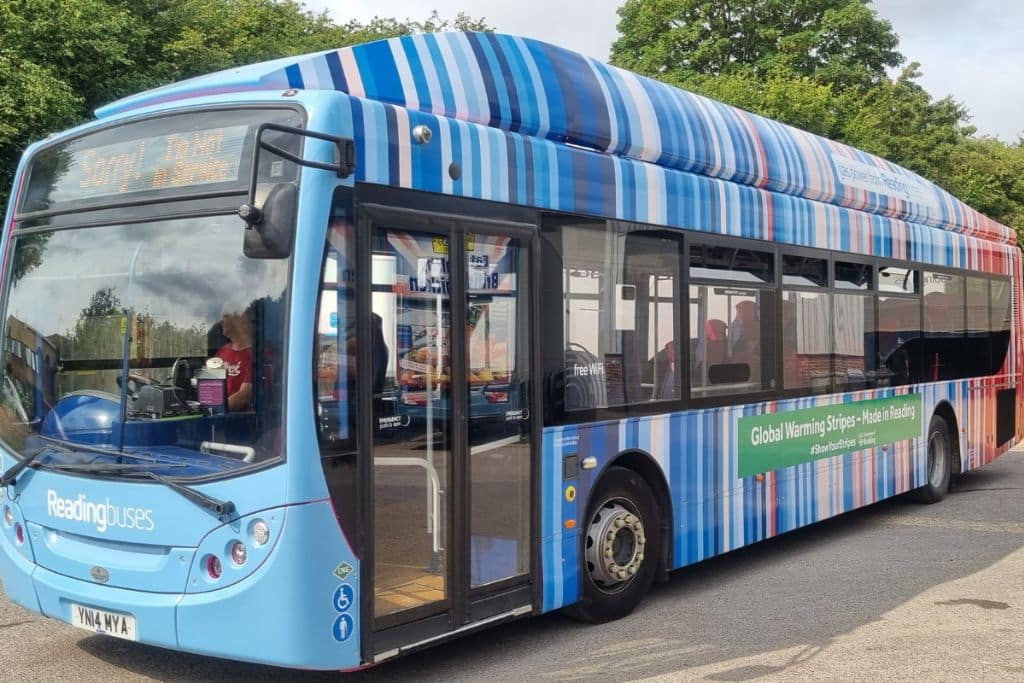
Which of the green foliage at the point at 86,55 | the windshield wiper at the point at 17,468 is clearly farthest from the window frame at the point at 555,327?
the green foliage at the point at 86,55

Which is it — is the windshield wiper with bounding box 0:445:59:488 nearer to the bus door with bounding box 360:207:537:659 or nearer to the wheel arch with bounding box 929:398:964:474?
the bus door with bounding box 360:207:537:659

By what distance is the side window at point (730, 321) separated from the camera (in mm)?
7883

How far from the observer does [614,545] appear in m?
6.99

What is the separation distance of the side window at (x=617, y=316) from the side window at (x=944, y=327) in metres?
5.14

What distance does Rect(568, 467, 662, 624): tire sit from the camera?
6.84 metres

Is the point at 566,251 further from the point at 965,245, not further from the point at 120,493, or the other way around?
the point at 965,245

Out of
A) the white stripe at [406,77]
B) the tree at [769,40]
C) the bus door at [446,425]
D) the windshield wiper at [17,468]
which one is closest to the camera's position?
the bus door at [446,425]

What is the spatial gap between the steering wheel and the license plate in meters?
1.01

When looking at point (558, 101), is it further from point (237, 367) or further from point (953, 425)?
point (953, 425)

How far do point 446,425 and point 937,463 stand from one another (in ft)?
27.0

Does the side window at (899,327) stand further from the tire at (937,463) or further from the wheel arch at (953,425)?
the tire at (937,463)

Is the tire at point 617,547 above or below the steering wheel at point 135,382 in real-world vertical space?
below

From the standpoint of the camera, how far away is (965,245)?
12914 mm

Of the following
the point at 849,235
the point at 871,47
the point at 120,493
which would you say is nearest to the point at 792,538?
the point at 849,235
